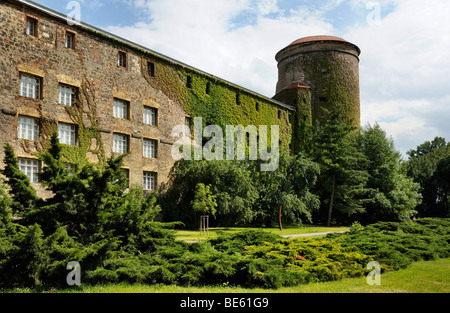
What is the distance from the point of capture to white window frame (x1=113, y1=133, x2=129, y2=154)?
25.5m

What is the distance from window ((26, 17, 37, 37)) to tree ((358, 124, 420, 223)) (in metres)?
→ 29.8

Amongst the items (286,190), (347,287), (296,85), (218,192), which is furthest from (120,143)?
(296,85)

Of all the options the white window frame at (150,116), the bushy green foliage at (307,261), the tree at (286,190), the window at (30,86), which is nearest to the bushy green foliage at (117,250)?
the bushy green foliage at (307,261)

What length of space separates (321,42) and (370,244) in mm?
38628

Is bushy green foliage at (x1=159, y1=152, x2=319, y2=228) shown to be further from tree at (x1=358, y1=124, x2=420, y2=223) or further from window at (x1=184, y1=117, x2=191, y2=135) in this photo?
tree at (x1=358, y1=124, x2=420, y2=223)

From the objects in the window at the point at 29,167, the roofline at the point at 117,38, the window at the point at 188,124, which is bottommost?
the window at the point at 29,167

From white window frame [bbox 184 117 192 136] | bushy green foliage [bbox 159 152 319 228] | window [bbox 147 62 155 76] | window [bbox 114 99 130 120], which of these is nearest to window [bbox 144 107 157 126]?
window [bbox 114 99 130 120]

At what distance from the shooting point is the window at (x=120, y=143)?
25.5 meters

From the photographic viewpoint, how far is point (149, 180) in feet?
90.7

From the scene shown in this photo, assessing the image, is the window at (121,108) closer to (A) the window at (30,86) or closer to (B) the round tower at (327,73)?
(A) the window at (30,86)

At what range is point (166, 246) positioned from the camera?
10664mm

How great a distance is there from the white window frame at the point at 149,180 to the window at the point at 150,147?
1.35 m
